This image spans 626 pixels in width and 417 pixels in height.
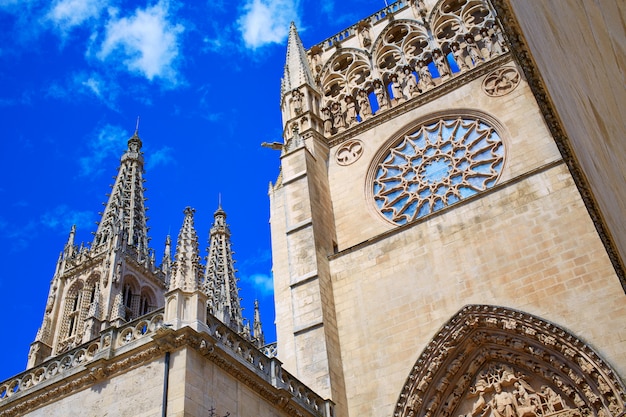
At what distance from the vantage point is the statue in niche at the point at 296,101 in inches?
602

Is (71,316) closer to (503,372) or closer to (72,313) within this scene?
(72,313)

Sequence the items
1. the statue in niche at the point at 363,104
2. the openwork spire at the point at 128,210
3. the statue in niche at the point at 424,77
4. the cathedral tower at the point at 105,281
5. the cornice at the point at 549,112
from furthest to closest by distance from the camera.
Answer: the openwork spire at the point at 128,210 < the cathedral tower at the point at 105,281 < the statue in niche at the point at 363,104 < the statue in niche at the point at 424,77 < the cornice at the point at 549,112

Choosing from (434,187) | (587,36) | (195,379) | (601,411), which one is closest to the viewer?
(587,36)

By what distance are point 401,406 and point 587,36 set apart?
29.8 feet

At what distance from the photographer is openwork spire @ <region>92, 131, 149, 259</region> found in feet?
128

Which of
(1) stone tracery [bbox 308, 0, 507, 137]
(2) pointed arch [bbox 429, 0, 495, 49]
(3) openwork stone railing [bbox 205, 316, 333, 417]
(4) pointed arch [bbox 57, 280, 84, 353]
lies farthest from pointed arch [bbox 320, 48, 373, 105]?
(4) pointed arch [bbox 57, 280, 84, 353]

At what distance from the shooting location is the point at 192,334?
7781 mm

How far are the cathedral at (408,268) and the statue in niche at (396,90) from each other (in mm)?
35

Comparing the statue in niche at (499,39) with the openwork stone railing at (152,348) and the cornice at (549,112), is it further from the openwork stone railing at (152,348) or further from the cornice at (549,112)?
the openwork stone railing at (152,348)

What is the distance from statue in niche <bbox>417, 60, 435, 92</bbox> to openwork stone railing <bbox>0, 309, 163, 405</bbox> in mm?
8635

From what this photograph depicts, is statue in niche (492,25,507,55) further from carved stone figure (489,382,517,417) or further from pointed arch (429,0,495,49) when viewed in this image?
carved stone figure (489,382,517,417)

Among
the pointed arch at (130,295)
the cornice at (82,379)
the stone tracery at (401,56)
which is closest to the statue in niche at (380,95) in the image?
the stone tracery at (401,56)

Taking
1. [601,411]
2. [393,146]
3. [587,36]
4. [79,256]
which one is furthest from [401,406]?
[79,256]

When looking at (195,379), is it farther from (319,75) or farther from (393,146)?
(319,75)
